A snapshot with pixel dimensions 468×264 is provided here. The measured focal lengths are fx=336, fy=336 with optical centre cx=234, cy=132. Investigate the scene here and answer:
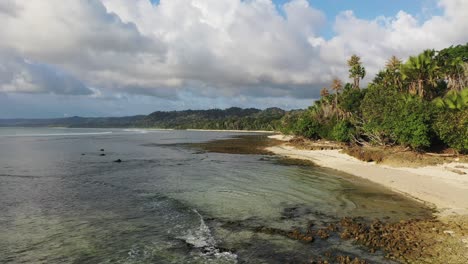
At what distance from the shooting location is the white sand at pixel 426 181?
24.7 meters

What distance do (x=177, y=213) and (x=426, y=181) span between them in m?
24.6

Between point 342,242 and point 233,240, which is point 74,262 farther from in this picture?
point 342,242

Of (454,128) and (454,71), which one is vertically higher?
(454,71)

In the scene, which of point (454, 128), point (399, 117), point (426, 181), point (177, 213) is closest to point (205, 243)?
point (177, 213)

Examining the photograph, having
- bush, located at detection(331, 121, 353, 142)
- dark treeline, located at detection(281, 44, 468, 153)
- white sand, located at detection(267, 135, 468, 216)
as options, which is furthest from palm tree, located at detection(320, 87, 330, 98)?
white sand, located at detection(267, 135, 468, 216)

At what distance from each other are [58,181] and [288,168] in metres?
29.2

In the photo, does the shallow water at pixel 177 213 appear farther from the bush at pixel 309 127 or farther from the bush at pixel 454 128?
the bush at pixel 309 127

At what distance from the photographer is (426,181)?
32938mm

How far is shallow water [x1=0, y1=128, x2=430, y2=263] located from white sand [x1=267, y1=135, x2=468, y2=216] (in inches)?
71.0

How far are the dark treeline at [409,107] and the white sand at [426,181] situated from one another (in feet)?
23.3

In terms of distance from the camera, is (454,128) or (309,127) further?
(309,127)

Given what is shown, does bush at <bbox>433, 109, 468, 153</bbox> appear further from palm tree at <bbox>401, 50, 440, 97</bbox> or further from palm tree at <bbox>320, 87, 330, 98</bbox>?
palm tree at <bbox>320, 87, 330, 98</bbox>

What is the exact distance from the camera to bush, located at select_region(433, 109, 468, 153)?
40531 mm

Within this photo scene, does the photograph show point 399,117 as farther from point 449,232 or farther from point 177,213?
point 177,213
